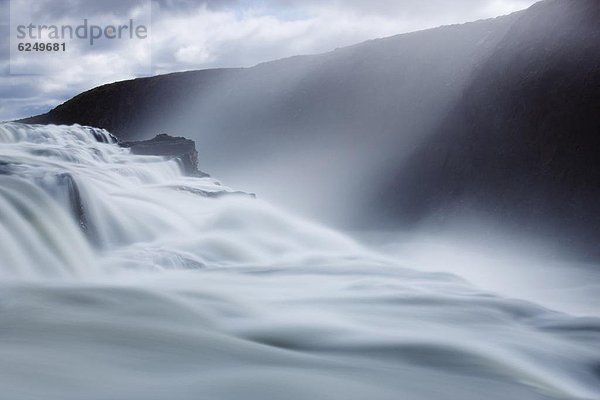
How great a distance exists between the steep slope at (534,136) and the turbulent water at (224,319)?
23.0ft

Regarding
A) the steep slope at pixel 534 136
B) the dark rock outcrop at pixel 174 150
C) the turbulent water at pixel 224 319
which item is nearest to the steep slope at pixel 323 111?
the steep slope at pixel 534 136

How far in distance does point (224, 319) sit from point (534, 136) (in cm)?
1232

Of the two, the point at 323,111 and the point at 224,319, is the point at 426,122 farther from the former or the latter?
the point at 224,319

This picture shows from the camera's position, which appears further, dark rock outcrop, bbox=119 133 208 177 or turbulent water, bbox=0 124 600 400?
dark rock outcrop, bbox=119 133 208 177

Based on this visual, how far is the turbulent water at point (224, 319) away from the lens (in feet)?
12.3

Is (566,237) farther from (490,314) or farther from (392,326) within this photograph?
(392,326)

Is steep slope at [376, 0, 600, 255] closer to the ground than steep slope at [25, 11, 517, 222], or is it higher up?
closer to the ground

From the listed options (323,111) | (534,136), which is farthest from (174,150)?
(323,111)

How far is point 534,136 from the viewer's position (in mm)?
15578

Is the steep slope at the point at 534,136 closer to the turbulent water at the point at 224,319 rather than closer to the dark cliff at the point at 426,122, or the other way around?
the dark cliff at the point at 426,122

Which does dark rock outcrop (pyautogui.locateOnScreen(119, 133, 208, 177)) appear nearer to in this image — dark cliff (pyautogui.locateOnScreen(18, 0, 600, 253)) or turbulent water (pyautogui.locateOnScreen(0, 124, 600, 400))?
turbulent water (pyautogui.locateOnScreen(0, 124, 600, 400))

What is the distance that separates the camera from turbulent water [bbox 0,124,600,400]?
3744 millimetres

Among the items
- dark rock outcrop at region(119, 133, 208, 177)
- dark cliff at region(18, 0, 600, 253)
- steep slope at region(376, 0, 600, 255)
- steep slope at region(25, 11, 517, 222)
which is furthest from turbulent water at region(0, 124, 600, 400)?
steep slope at region(25, 11, 517, 222)

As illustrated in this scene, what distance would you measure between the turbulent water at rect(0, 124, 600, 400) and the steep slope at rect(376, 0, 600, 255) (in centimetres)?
702
